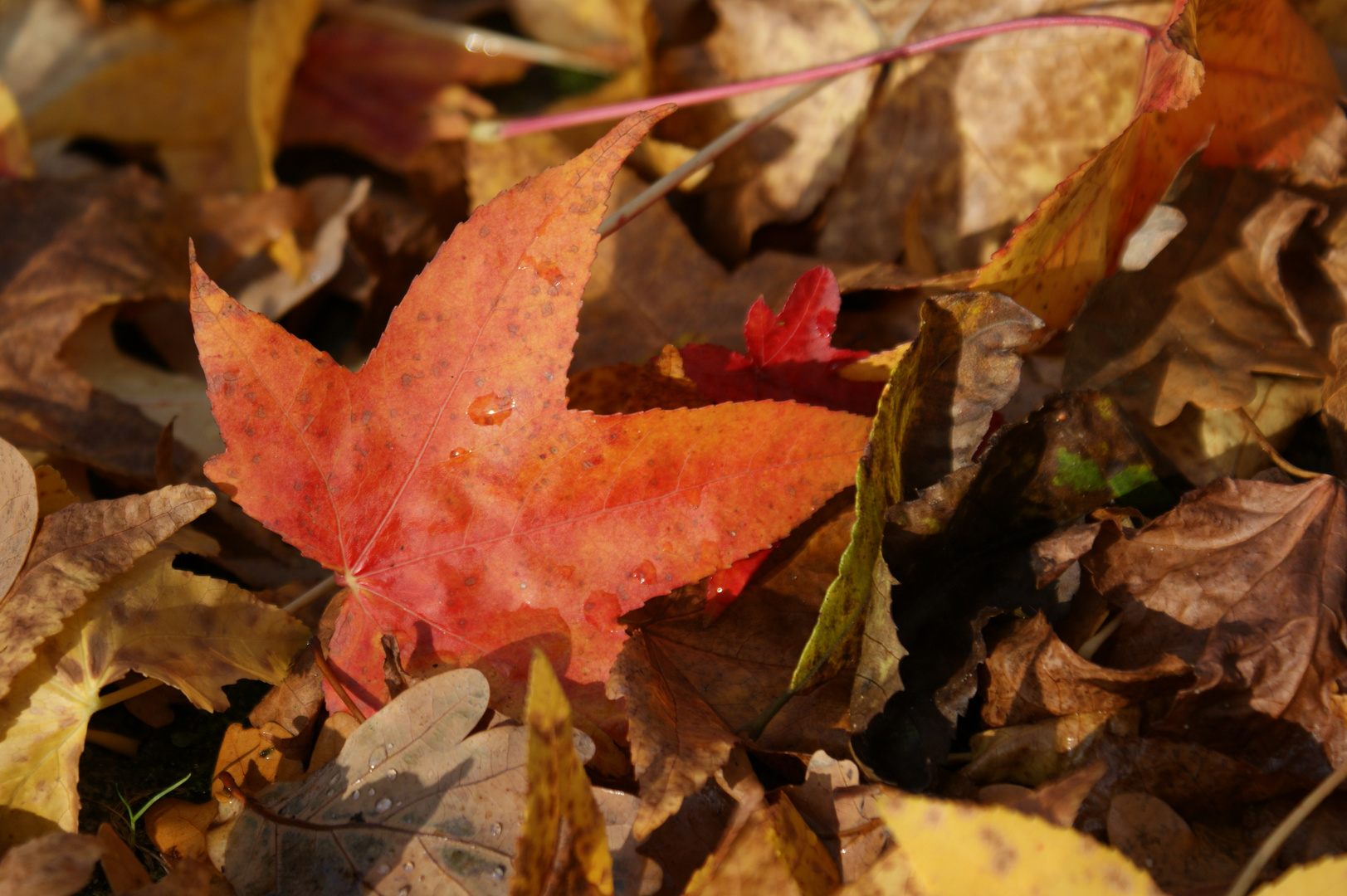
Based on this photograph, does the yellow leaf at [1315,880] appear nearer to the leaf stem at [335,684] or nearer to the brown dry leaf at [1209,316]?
the brown dry leaf at [1209,316]

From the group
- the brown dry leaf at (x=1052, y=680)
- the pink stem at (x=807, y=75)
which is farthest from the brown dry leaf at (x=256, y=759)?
the pink stem at (x=807, y=75)

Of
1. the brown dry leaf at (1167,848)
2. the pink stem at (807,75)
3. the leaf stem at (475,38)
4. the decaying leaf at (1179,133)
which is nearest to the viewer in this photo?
the brown dry leaf at (1167,848)

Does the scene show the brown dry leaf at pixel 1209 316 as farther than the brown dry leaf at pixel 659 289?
No

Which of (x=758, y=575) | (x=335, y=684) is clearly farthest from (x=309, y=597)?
(x=758, y=575)

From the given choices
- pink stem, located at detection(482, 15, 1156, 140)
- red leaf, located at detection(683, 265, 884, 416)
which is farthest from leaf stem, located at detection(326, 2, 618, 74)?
red leaf, located at detection(683, 265, 884, 416)

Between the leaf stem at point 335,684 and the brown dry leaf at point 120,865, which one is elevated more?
the leaf stem at point 335,684

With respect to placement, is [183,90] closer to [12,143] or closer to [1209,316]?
[12,143]

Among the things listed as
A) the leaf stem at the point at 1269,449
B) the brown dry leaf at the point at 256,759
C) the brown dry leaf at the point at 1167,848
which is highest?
the leaf stem at the point at 1269,449

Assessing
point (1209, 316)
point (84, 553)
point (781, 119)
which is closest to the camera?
point (84, 553)

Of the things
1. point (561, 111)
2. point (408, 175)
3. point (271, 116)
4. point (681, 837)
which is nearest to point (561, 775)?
point (681, 837)
